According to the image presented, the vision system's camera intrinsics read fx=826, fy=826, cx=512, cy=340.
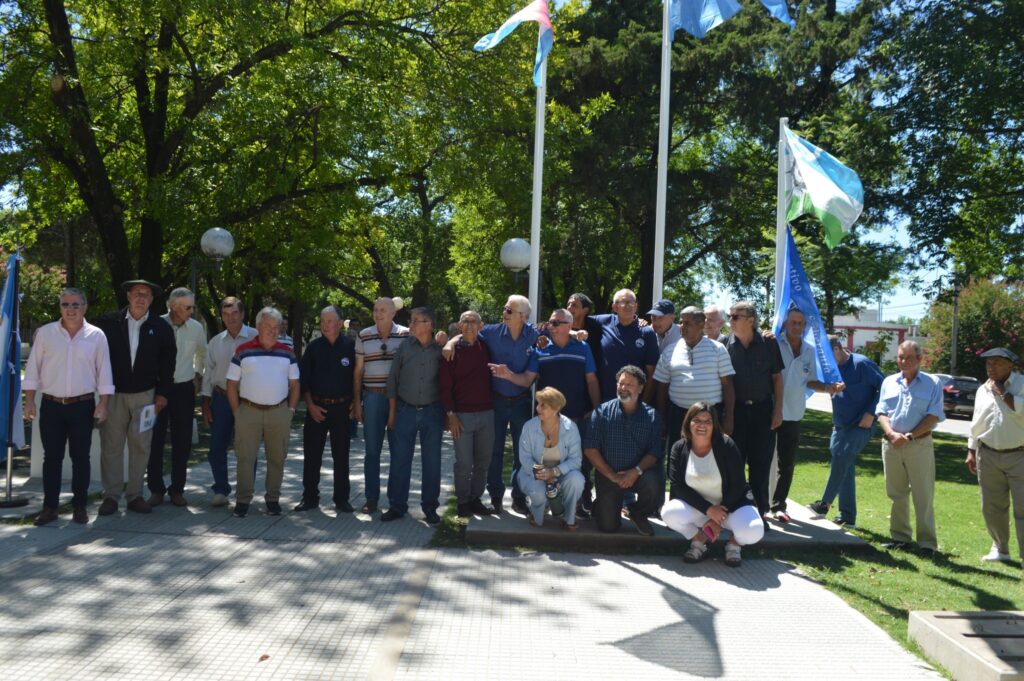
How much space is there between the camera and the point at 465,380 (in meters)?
7.29

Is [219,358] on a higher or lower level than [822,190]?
lower

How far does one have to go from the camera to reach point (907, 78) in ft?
60.8

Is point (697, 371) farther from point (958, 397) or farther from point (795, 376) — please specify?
point (958, 397)

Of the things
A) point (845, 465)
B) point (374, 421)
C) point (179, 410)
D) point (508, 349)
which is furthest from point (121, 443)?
point (845, 465)

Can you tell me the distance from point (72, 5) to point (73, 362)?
33.5ft

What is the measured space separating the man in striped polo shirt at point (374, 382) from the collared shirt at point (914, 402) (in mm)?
4430

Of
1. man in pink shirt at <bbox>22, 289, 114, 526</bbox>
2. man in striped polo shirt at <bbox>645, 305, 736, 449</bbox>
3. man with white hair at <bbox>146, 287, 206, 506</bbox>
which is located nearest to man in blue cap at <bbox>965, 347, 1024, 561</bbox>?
man in striped polo shirt at <bbox>645, 305, 736, 449</bbox>

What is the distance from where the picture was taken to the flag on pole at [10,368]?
290 inches

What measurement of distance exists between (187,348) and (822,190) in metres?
6.31

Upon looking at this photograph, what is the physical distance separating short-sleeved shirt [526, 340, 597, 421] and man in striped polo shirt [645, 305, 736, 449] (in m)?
0.75

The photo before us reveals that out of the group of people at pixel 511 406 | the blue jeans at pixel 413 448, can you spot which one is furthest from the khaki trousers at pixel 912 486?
the blue jeans at pixel 413 448

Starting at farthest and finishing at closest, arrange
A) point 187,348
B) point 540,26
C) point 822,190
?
point 540,26 → point 822,190 → point 187,348

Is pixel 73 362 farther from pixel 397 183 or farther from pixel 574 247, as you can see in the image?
pixel 574 247

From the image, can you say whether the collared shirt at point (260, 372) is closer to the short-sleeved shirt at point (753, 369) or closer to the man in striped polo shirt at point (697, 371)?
the man in striped polo shirt at point (697, 371)
